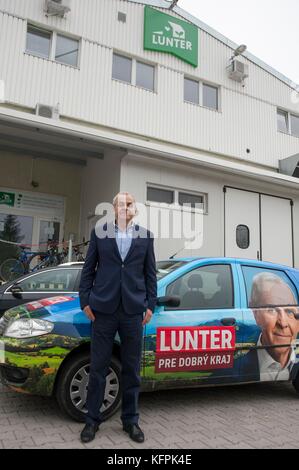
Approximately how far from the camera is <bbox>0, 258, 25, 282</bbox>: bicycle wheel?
392 inches

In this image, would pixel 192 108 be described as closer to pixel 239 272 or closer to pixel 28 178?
pixel 28 178

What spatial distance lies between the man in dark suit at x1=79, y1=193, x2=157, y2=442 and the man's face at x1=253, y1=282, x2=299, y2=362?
1.64 m

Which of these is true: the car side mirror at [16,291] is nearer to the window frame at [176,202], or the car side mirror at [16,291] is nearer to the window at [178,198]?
the window frame at [176,202]

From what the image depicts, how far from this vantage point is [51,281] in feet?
21.6

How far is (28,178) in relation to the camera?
1189 cm

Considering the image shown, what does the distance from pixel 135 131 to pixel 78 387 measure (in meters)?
9.49

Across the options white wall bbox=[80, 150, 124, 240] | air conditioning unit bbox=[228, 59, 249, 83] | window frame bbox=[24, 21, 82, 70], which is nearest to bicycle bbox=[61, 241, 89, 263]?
white wall bbox=[80, 150, 124, 240]

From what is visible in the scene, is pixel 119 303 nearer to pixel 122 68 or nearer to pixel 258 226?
pixel 258 226

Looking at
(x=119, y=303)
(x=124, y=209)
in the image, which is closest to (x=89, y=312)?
(x=119, y=303)

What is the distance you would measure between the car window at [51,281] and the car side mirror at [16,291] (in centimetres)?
5

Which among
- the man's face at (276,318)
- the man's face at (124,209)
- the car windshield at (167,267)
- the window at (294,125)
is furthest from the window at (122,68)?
the man's face at (124,209)

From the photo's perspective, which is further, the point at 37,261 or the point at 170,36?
the point at 170,36

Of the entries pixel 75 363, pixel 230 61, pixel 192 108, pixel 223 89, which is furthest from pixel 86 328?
pixel 230 61
